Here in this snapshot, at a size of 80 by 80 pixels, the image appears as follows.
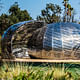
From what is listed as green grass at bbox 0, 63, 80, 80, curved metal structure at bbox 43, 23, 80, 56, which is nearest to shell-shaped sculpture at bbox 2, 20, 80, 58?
curved metal structure at bbox 43, 23, 80, 56

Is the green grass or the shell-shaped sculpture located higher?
the shell-shaped sculpture

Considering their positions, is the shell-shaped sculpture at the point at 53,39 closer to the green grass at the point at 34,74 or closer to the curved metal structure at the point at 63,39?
the curved metal structure at the point at 63,39

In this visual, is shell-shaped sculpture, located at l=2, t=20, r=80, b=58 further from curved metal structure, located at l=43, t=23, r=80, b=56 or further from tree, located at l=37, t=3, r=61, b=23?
tree, located at l=37, t=3, r=61, b=23

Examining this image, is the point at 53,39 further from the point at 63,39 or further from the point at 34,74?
the point at 34,74

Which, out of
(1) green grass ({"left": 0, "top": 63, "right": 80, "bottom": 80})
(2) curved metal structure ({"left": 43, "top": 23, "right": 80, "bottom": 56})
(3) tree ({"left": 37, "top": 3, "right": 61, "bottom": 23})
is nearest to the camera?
(1) green grass ({"left": 0, "top": 63, "right": 80, "bottom": 80})

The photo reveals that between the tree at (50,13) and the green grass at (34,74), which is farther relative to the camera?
the tree at (50,13)

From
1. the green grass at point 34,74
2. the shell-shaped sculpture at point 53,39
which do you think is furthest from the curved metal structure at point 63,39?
the green grass at point 34,74

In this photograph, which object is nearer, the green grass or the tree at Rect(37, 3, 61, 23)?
the green grass

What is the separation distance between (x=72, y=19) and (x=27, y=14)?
9.69m

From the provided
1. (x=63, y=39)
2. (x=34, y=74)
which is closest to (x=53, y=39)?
(x=63, y=39)

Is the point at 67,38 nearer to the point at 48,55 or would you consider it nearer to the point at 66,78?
the point at 48,55

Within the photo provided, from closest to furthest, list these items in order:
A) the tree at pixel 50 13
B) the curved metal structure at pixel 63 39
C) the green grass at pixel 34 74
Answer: the green grass at pixel 34 74 < the curved metal structure at pixel 63 39 < the tree at pixel 50 13

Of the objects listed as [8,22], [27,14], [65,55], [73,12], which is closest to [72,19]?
[73,12]

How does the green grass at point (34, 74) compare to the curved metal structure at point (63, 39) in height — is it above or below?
below
